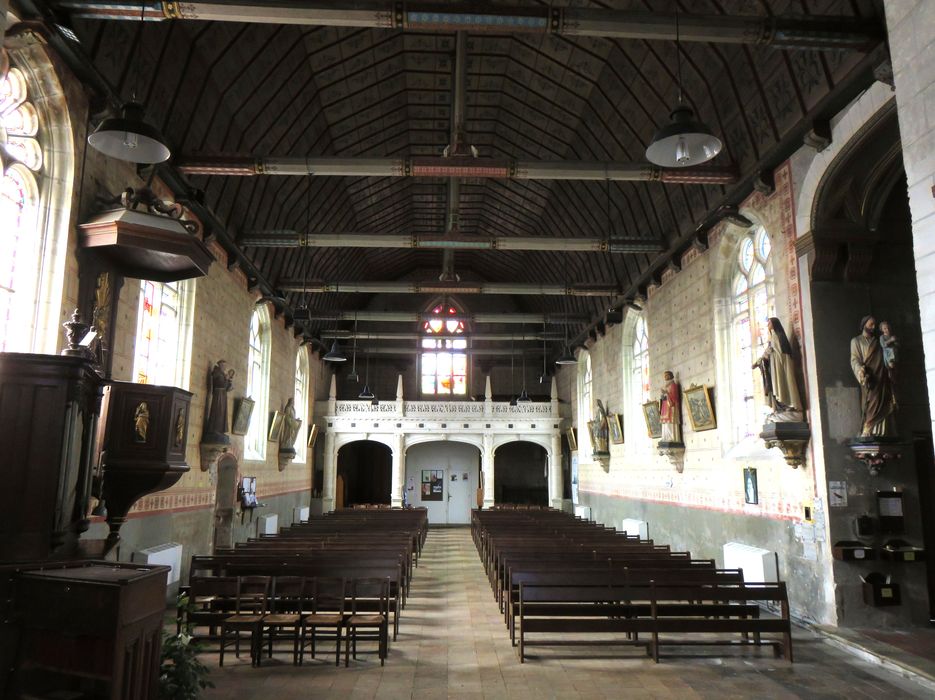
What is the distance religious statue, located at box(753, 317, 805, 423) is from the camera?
859 centimetres

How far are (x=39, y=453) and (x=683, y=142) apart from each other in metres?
5.79

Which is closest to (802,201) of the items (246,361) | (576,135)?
(576,135)

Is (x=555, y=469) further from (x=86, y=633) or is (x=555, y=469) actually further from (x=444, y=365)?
(x=86, y=633)

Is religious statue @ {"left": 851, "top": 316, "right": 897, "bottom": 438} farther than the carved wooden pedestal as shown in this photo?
Yes

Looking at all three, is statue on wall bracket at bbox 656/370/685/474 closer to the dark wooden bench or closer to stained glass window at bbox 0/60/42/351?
the dark wooden bench

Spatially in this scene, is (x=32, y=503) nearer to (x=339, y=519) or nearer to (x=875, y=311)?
(x=875, y=311)

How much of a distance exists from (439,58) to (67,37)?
294 inches

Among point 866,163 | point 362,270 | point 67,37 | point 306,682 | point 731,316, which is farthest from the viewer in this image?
point 362,270

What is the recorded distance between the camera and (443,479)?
26938 millimetres

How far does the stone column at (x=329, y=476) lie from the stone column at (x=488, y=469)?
5375 mm

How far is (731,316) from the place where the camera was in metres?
11.3

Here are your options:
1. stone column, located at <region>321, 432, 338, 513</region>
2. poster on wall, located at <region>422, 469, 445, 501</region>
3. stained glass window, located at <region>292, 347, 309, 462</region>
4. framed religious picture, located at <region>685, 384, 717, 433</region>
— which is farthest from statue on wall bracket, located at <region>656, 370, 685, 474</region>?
poster on wall, located at <region>422, 469, 445, 501</region>

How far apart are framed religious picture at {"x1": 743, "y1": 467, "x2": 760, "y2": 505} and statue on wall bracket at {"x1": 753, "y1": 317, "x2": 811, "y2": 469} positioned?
1.26 m

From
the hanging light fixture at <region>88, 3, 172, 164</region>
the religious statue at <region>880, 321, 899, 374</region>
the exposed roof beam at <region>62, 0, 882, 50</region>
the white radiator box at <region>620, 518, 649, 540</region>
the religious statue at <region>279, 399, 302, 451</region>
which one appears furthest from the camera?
the religious statue at <region>279, 399, 302, 451</region>
